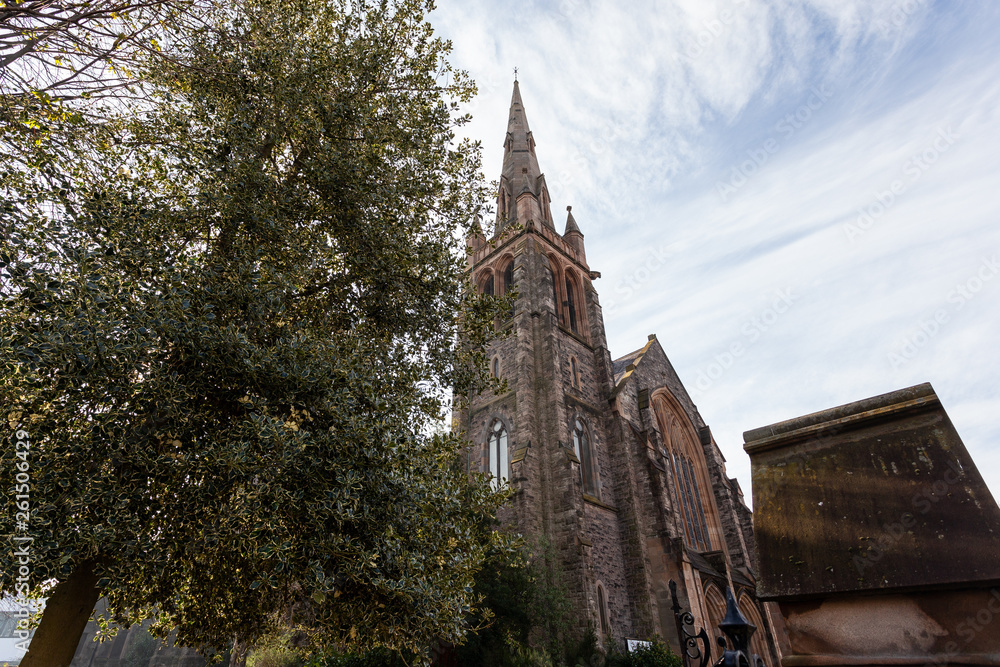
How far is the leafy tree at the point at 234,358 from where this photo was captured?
14.6 ft

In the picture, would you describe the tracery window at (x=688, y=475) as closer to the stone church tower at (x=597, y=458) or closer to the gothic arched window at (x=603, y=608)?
the stone church tower at (x=597, y=458)

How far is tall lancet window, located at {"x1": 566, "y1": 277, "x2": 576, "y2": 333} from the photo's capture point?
80.5ft

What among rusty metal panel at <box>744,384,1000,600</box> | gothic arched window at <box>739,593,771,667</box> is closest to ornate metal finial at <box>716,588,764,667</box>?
rusty metal panel at <box>744,384,1000,600</box>

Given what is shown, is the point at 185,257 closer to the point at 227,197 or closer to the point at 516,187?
the point at 227,197

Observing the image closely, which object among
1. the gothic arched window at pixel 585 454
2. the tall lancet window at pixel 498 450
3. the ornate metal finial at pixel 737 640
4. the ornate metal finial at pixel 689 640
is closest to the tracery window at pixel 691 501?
the gothic arched window at pixel 585 454

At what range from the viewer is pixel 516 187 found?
28000 mm

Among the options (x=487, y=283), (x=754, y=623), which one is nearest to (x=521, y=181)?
(x=487, y=283)

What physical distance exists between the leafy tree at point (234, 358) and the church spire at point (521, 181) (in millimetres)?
17126

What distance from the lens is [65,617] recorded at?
15.9 feet

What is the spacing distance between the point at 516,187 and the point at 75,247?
986 inches

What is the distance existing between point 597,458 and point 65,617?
16.5m

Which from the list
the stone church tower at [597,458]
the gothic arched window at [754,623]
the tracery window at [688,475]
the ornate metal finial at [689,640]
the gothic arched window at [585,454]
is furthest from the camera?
the tracery window at [688,475]

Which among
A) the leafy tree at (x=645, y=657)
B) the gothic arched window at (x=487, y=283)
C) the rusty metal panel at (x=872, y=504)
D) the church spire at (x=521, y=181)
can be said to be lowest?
the leafy tree at (x=645, y=657)

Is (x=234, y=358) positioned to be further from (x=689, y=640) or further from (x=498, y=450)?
(x=498, y=450)
